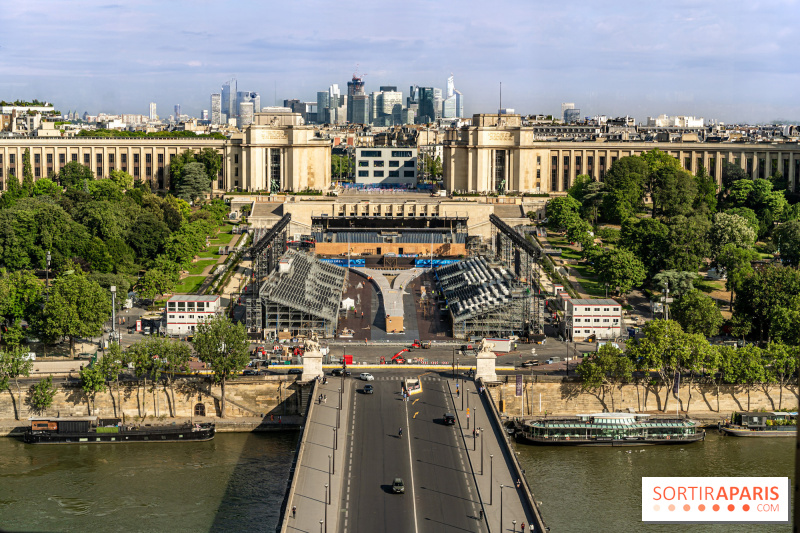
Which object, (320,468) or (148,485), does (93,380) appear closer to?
(148,485)

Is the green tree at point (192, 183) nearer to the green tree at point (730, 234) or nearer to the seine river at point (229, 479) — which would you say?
the green tree at point (730, 234)

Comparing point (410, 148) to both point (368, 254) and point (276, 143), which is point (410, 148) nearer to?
point (276, 143)

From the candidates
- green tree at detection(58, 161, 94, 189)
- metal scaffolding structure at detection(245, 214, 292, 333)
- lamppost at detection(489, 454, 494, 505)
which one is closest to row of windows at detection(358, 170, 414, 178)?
green tree at detection(58, 161, 94, 189)

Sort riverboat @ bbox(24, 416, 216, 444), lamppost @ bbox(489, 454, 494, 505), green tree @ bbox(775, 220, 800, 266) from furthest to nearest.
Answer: green tree @ bbox(775, 220, 800, 266), riverboat @ bbox(24, 416, 216, 444), lamppost @ bbox(489, 454, 494, 505)

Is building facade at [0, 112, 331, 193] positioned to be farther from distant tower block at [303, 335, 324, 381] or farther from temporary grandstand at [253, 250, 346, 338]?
distant tower block at [303, 335, 324, 381]

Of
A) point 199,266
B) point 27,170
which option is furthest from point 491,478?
point 27,170

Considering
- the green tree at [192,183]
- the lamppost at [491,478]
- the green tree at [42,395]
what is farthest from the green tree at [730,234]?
the green tree at [192,183]
